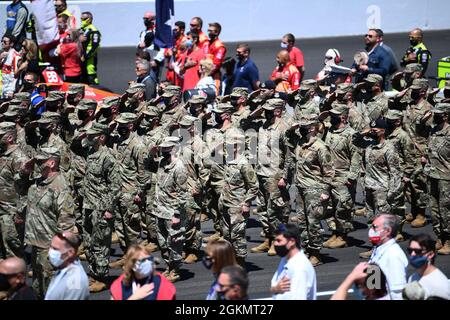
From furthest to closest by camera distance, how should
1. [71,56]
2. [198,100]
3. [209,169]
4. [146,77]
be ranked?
[71,56] < [146,77] < [198,100] < [209,169]

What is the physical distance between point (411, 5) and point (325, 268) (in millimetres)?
18107

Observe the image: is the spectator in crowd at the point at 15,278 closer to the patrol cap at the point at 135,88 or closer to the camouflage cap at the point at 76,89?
the camouflage cap at the point at 76,89

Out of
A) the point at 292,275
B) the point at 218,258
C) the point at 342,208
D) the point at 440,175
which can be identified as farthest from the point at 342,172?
the point at 218,258

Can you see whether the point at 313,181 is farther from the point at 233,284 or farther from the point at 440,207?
the point at 233,284

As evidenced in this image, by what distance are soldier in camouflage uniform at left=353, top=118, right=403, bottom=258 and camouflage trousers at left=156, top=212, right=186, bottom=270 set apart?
2.90m

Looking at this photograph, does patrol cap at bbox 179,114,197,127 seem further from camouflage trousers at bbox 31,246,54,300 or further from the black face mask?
the black face mask

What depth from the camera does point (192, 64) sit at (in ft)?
79.1

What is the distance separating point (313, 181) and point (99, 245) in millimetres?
3418

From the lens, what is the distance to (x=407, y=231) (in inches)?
722

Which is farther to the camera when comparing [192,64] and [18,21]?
[18,21]

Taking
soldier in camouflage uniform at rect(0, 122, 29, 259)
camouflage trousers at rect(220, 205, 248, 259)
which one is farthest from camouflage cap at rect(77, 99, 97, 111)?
camouflage trousers at rect(220, 205, 248, 259)

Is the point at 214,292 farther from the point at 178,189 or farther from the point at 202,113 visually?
the point at 202,113

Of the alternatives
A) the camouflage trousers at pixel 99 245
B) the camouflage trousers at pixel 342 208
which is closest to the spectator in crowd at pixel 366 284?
the camouflage trousers at pixel 99 245
